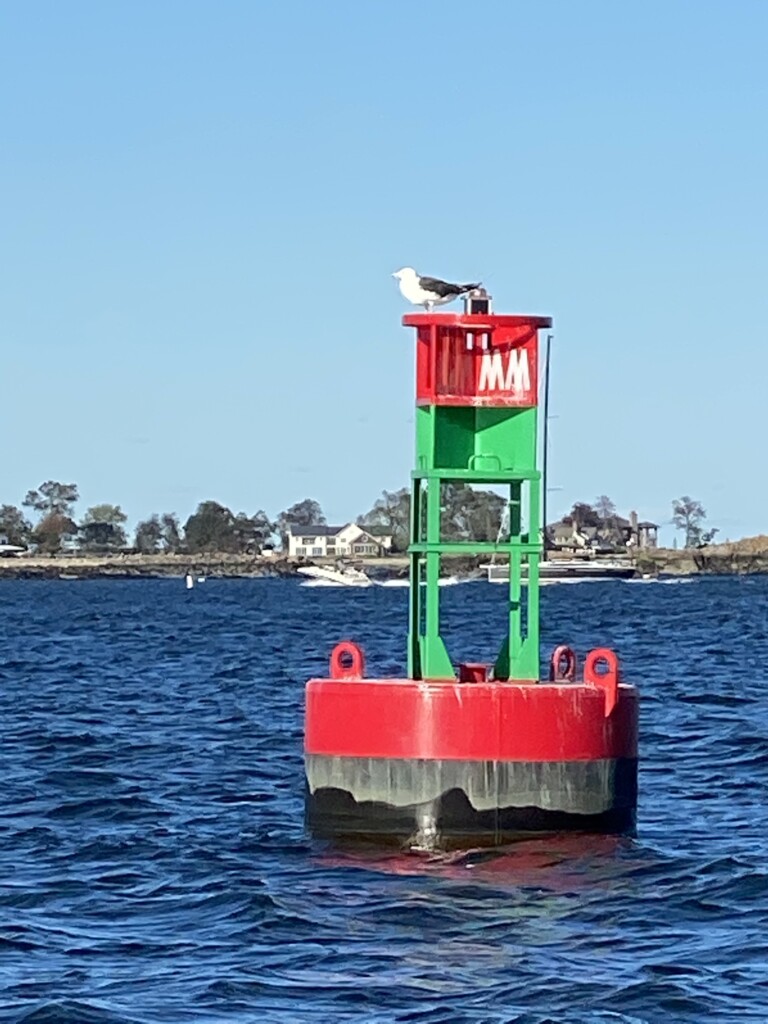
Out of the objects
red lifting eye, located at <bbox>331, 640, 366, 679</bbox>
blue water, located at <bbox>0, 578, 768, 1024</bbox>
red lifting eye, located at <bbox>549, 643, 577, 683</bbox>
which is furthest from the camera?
red lifting eye, located at <bbox>549, 643, 577, 683</bbox>

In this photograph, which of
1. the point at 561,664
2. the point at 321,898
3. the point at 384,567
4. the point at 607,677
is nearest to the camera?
the point at 321,898

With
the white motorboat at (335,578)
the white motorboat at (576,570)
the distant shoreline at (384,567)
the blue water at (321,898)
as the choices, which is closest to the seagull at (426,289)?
the blue water at (321,898)

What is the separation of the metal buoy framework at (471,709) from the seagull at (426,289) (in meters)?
0.22

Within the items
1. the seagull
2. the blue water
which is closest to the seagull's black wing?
the seagull

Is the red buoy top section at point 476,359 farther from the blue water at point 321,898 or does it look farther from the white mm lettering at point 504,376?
the blue water at point 321,898

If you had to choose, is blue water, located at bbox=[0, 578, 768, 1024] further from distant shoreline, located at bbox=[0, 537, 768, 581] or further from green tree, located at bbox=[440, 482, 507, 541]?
distant shoreline, located at bbox=[0, 537, 768, 581]

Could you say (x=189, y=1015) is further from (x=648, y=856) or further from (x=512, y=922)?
(x=648, y=856)

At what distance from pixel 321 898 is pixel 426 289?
17.5ft

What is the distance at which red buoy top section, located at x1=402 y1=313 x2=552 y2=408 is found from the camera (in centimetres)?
1788

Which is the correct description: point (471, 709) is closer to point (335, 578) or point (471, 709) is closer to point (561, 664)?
point (561, 664)

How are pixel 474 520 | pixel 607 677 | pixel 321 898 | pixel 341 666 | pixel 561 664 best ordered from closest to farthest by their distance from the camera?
pixel 321 898 → pixel 607 677 → pixel 341 666 → pixel 561 664 → pixel 474 520

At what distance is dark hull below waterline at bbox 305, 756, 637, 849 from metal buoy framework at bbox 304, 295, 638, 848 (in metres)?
0.01

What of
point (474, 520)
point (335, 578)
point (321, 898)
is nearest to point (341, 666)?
point (321, 898)

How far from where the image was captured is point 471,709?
54.3ft
